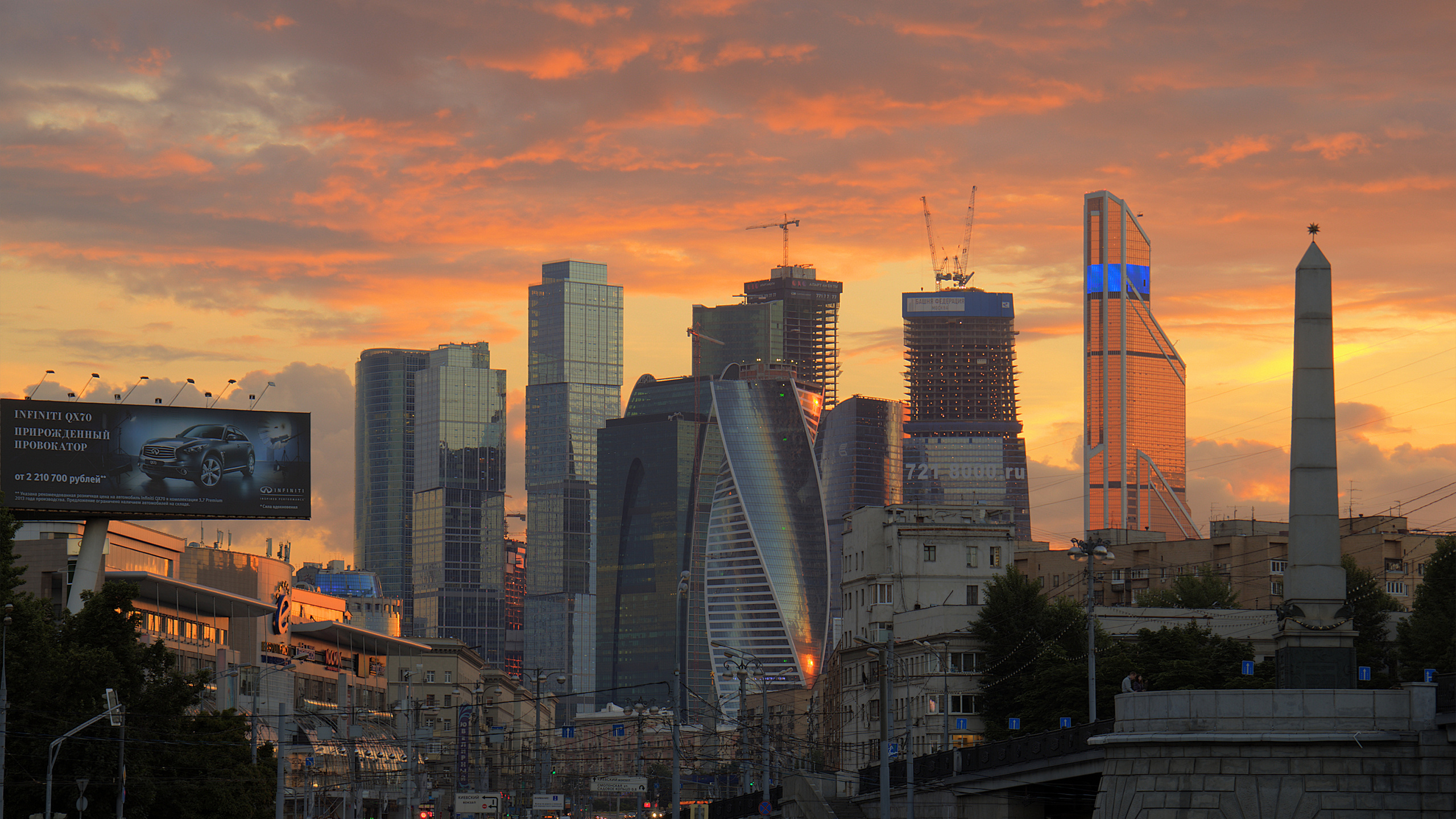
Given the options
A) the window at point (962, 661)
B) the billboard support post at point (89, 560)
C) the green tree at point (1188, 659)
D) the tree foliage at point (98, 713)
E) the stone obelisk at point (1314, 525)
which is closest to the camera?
the stone obelisk at point (1314, 525)

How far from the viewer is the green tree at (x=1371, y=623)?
112m

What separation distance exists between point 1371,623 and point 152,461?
78.1 metres

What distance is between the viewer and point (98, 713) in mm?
78750

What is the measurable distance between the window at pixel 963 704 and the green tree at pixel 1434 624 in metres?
38.3

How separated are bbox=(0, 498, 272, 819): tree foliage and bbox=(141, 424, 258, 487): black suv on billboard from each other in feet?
93.7

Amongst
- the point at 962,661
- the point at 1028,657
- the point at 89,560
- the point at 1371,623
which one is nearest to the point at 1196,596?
the point at 962,661

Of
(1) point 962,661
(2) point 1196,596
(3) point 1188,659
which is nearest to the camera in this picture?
(3) point 1188,659

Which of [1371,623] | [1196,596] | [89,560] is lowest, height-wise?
[1371,623]

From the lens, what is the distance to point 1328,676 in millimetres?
69688

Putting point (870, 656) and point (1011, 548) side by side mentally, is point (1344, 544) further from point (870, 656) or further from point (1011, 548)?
point (870, 656)

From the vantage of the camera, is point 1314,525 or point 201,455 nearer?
point 1314,525

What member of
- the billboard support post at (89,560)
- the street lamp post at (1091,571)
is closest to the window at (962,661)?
the street lamp post at (1091,571)

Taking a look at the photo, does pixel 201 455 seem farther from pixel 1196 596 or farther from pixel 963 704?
pixel 1196 596

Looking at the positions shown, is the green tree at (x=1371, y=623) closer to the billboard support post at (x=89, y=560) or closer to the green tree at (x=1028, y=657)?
the green tree at (x=1028, y=657)
